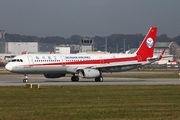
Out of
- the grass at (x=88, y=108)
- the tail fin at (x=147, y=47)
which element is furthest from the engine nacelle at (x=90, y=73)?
the grass at (x=88, y=108)

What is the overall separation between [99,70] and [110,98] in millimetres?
28934

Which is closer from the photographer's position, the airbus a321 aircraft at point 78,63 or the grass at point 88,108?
the grass at point 88,108

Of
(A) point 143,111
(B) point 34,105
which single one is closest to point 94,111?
(A) point 143,111

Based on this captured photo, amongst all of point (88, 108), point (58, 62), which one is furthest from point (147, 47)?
point (88, 108)

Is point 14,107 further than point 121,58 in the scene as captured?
No

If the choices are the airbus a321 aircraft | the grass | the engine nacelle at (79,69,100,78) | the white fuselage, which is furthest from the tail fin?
the grass

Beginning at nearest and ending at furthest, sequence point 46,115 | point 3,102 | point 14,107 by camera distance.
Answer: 1. point 46,115
2. point 14,107
3. point 3,102

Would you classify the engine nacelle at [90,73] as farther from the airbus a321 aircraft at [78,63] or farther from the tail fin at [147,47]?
the tail fin at [147,47]

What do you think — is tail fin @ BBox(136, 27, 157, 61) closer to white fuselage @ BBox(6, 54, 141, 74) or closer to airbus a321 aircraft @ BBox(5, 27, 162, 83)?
airbus a321 aircraft @ BBox(5, 27, 162, 83)

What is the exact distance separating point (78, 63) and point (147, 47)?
414 inches

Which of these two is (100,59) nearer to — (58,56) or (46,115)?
(58,56)

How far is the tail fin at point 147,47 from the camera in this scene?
65.4 meters

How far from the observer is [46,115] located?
23.5m

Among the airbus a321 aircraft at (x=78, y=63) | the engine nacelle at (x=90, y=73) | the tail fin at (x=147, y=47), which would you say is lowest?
the engine nacelle at (x=90, y=73)
